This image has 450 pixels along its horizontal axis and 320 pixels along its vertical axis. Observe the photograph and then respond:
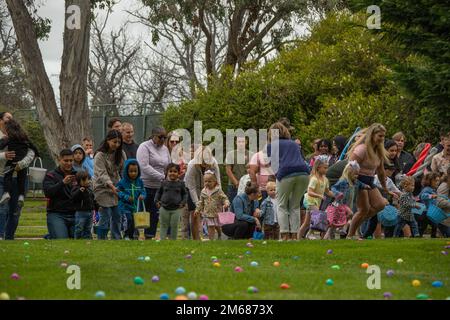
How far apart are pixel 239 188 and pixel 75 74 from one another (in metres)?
7.81

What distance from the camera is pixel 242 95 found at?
25672 millimetres

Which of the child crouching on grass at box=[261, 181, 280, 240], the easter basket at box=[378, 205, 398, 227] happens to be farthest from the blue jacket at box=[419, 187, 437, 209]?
the child crouching on grass at box=[261, 181, 280, 240]

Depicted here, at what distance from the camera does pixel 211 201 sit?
16.4m

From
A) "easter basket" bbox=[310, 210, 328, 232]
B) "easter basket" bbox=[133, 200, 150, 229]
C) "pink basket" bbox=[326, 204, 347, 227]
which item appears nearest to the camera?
"easter basket" bbox=[133, 200, 150, 229]

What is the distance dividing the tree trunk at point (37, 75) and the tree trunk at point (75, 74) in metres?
0.25

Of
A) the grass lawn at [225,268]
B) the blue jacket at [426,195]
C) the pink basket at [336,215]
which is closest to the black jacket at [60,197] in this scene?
the grass lawn at [225,268]

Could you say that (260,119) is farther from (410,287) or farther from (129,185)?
(410,287)

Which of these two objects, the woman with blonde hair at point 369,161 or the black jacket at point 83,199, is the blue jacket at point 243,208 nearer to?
the woman with blonde hair at point 369,161

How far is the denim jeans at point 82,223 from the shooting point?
15344 millimetres

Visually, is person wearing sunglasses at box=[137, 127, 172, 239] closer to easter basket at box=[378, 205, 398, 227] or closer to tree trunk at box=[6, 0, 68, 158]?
easter basket at box=[378, 205, 398, 227]

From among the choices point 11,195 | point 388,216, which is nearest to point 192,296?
point 11,195

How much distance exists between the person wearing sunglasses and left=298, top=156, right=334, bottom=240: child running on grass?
2.33 meters

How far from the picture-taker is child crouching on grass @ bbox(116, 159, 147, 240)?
50.8 feet

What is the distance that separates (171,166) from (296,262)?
4.75 meters
